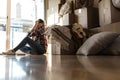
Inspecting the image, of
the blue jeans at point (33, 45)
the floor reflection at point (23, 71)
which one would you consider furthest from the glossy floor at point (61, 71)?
the blue jeans at point (33, 45)

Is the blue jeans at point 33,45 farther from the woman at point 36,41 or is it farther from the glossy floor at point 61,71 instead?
the glossy floor at point 61,71

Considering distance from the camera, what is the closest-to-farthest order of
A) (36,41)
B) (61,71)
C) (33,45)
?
(61,71) < (33,45) < (36,41)

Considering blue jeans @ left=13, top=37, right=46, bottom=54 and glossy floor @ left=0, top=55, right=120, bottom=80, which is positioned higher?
blue jeans @ left=13, top=37, right=46, bottom=54

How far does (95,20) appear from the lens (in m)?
3.83

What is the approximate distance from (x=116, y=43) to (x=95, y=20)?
1317mm

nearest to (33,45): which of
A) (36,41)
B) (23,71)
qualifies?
(36,41)

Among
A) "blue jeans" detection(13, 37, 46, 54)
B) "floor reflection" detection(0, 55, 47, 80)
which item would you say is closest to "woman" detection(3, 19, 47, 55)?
"blue jeans" detection(13, 37, 46, 54)

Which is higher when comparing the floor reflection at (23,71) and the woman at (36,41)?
the woman at (36,41)

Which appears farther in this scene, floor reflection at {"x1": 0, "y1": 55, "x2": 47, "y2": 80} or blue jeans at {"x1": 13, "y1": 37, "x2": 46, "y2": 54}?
blue jeans at {"x1": 13, "y1": 37, "x2": 46, "y2": 54}

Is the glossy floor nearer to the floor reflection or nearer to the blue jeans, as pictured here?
the floor reflection

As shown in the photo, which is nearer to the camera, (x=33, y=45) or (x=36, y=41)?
(x=33, y=45)

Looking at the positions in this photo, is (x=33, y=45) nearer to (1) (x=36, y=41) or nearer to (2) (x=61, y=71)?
(1) (x=36, y=41)

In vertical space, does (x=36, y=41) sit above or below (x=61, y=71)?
above

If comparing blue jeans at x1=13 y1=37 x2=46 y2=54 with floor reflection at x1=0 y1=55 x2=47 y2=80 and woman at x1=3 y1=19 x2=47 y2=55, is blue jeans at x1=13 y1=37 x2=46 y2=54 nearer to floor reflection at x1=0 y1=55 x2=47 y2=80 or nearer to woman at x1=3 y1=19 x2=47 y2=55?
woman at x1=3 y1=19 x2=47 y2=55
